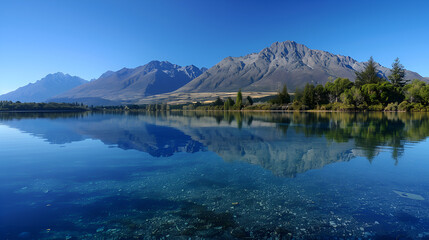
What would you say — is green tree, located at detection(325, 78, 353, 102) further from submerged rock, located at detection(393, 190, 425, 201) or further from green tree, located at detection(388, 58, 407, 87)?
submerged rock, located at detection(393, 190, 425, 201)

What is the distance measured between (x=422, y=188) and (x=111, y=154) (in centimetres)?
2279

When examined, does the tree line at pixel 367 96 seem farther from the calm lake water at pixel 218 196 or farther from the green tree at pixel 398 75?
the calm lake water at pixel 218 196

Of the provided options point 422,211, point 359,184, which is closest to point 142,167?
point 359,184

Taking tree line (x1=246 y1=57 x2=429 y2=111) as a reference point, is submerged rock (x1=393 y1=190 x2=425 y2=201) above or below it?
below

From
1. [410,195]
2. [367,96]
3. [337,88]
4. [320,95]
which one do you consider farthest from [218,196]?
[320,95]

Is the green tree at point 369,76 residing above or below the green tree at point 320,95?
above

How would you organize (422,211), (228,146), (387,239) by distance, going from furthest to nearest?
(228,146)
(422,211)
(387,239)

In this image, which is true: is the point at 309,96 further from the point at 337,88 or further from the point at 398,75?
the point at 398,75

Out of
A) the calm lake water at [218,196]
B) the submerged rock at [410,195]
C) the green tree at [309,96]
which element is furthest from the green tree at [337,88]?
the submerged rock at [410,195]

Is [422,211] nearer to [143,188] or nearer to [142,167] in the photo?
[143,188]

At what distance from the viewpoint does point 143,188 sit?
1234cm

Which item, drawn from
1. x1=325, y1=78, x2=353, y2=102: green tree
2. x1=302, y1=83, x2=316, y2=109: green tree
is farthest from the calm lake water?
x1=325, y1=78, x2=353, y2=102: green tree

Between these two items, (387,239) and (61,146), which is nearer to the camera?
(387,239)

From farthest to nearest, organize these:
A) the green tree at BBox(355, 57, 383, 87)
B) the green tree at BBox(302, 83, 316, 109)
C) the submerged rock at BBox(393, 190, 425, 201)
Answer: the green tree at BBox(355, 57, 383, 87) < the green tree at BBox(302, 83, 316, 109) < the submerged rock at BBox(393, 190, 425, 201)
